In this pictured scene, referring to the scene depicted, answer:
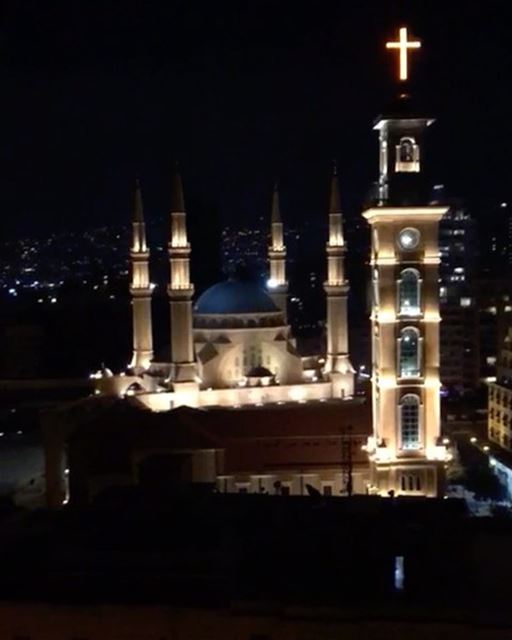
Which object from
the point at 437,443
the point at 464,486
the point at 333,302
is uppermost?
the point at 333,302

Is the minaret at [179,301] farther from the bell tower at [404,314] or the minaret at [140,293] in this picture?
the bell tower at [404,314]

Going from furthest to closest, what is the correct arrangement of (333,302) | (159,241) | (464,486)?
(159,241) < (333,302) < (464,486)

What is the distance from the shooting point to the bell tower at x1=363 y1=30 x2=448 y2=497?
97.7 ft

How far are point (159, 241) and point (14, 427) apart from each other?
60426 millimetres

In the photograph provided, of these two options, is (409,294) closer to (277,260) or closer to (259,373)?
(259,373)

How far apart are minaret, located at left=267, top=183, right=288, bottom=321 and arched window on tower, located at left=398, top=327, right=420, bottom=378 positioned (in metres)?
14.2

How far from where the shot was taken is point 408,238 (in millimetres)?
30141

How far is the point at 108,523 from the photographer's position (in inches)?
620

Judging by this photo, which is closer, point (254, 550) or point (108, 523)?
point (254, 550)

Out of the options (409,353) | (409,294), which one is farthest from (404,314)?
(409,353)

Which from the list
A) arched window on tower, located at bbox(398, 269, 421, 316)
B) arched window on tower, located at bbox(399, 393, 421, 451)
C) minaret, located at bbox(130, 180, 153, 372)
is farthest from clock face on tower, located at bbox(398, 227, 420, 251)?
minaret, located at bbox(130, 180, 153, 372)

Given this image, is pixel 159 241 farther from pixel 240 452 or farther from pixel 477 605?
pixel 477 605

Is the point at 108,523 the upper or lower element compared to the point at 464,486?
upper

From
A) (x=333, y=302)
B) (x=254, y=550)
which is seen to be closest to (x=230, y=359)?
(x=333, y=302)
